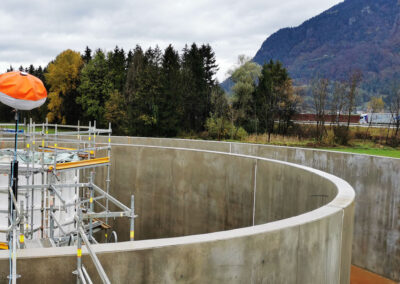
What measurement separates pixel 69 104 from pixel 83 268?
177 feet

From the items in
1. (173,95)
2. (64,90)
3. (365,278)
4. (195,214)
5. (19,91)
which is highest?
(64,90)

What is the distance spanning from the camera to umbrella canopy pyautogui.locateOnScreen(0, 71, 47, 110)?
18.1 feet

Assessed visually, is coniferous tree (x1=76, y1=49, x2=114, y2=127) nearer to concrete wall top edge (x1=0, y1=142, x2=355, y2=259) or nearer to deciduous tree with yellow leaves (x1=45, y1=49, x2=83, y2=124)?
deciduous tree with yellow leaves (x1=45, y1=49, x2=83, y2=124)

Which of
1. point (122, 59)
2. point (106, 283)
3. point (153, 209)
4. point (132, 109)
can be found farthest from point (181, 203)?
point (122, 59)

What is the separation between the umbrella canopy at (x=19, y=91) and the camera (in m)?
5.53

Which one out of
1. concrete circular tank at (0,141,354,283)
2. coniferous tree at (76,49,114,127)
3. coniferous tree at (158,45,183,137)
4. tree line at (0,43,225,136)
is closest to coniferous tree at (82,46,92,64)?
tree line at (0,43,225,136)

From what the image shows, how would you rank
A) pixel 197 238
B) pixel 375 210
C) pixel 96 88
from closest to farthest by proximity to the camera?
pixel 197 238
pixel 375 210
pixel 96 88

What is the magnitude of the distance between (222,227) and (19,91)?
6.93 meters

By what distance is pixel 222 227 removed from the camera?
10.8m

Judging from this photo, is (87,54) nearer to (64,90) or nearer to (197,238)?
(64,90)

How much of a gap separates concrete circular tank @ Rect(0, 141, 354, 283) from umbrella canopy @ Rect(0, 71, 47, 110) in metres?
2.84

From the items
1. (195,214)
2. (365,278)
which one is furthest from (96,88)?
(365,278)

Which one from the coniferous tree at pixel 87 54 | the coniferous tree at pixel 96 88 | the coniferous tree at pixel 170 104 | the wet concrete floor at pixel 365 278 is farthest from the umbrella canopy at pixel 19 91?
the coniferous tree at pixel 87 54

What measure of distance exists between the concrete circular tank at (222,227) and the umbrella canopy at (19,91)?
2.84 m
